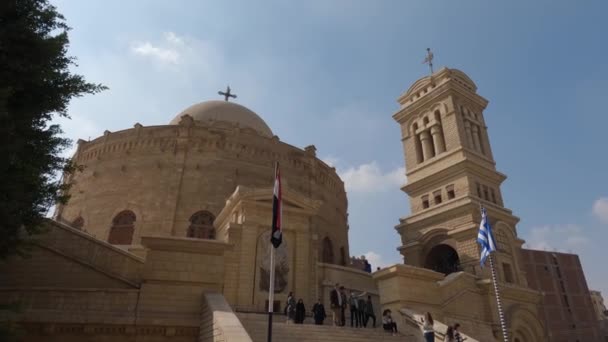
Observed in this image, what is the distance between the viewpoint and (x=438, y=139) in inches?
1176

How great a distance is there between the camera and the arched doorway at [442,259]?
26.2 m

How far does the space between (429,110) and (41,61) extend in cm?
2711

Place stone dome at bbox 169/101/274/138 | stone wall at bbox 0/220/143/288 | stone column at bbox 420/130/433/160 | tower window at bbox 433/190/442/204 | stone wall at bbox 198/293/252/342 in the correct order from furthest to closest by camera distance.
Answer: stone dome at bbox 169/101/274/138
stone column at bbox 420/130/433/160
tower window at bbox 433/190/442/204
stone wall at bbox 0/220/143/288
stone wall at bbox 198/293/252/342

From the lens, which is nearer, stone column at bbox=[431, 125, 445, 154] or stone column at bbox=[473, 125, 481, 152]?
stone column at bbox=[431, 125, 445, 154]

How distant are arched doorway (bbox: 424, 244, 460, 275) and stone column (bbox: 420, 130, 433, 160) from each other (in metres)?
6.77

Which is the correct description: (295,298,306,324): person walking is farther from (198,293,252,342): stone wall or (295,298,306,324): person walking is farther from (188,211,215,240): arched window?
(188,211,215,240): arched window

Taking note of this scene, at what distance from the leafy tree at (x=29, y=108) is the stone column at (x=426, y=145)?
24.7 meters

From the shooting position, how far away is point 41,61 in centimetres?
884

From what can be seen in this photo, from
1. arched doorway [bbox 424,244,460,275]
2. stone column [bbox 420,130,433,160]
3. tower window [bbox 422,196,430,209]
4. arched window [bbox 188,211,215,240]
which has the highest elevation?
stone column [bbox 420,130,433,160]

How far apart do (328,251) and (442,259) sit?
24.1 ft

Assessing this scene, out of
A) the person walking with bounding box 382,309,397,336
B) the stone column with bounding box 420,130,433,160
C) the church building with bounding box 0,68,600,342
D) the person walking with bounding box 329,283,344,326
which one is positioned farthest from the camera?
the stone column with bounding box 420,130,433,160

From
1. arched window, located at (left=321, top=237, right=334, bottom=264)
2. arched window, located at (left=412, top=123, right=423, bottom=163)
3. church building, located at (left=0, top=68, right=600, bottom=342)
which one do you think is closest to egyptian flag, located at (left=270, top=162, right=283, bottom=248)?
church building, located at (left=0, top=68, right=600, bottom=342)

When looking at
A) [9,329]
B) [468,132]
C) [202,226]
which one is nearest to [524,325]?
[468,132]

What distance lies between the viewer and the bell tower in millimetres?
25000
